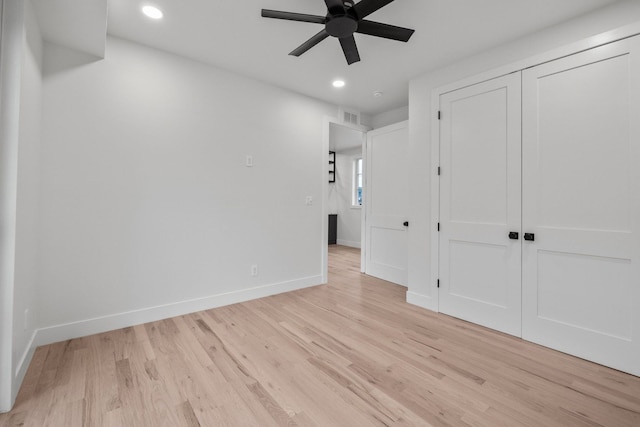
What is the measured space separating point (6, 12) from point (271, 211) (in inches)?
97.0

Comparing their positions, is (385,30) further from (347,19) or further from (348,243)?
(348,243)

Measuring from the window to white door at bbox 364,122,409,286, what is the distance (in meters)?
2.97

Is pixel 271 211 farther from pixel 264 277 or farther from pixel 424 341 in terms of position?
pixel 424 341

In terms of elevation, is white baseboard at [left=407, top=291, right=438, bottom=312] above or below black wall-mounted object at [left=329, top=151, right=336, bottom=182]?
below

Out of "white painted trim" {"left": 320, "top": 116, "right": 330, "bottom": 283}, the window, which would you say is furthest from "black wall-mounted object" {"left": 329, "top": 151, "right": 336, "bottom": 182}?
"white painted trim" {"left": 320, "top": 116, "right": 330, "bottom": 283}

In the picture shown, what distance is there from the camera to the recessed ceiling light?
2.12m

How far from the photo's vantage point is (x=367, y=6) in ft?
5.81

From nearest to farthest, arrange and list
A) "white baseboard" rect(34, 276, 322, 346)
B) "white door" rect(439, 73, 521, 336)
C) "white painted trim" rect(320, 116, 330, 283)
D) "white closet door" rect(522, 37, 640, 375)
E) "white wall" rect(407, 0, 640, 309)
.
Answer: "white closet door" rect(522, 37, 640, 375) → "white baseboard" rect(34, 276, 322, 346) → "white door" rect(439, 73, 521, 336) → "white wall" rect(407, 0, 640, 309) → "white painted trim" rect(320, 116, 330, 283)

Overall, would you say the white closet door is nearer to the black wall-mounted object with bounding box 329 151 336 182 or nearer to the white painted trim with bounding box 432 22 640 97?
the white painted trim with bounding box 432 22 640 97

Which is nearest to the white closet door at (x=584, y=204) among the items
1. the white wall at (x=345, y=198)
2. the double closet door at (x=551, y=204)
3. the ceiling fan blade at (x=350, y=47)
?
the double closet door at (x=551, y=204)

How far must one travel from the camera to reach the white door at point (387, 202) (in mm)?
3939

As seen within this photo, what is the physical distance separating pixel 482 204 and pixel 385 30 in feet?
5.79

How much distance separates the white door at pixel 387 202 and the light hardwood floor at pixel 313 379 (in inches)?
57.2

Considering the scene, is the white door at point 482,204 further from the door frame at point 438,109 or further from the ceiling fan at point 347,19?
the ceiling fan at point 347,19
